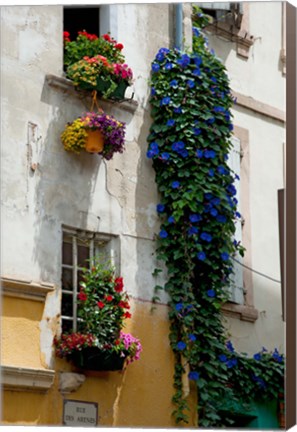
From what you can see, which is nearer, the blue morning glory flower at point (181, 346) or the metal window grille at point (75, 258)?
the metal window grille at point (75, 258)

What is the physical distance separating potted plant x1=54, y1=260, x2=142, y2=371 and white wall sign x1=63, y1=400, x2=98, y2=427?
0.24 m

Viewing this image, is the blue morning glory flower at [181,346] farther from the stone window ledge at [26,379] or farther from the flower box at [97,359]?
the stone window ledge at [26,379]

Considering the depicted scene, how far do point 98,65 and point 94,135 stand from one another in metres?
0.45

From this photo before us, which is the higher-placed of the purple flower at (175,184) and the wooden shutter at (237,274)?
the purple flower at (175,184)

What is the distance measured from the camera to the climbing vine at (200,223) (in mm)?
8758

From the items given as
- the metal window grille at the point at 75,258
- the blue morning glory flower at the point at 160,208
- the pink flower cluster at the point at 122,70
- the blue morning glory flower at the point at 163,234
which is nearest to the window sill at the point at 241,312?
the blue morning glory flower at the point at 163,234

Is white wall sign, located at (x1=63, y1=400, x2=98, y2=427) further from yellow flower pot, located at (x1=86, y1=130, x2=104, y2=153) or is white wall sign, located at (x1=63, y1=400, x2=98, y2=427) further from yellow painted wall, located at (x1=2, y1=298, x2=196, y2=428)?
yellow flower pot, located at (x1=86, y1=130, x2=104, y2=153)

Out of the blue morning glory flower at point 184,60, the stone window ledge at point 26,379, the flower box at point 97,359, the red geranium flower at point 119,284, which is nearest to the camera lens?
the stone window ledge at point 26,379

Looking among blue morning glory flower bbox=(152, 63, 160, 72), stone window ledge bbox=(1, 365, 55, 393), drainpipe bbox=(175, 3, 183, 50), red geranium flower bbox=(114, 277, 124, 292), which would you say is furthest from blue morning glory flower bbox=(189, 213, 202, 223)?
stone window ledge bbox=(1, 365, 55, 393)

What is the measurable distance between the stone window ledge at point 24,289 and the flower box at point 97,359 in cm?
38

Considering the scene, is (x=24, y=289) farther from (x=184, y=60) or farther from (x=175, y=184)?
(x=184, y=60)

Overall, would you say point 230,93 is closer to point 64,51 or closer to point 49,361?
point 64,51

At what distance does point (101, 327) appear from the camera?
27.5 feet

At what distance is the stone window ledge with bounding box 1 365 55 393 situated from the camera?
7906 millimetres
